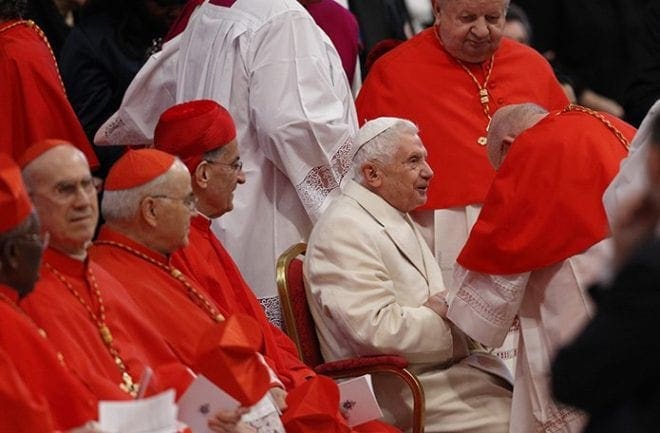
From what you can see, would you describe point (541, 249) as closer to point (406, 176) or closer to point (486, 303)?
point (486, 303)

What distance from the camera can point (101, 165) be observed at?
8195 mm

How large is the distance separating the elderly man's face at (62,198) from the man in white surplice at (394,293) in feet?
5.02

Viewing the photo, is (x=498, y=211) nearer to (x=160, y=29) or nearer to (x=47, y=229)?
(x=47, y=229)

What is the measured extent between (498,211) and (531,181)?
0.16m

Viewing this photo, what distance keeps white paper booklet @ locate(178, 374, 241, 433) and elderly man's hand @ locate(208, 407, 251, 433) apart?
13 mm

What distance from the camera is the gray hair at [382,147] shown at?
687 cm

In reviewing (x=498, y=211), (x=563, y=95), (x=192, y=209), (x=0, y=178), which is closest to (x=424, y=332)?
(x=498, y=211)

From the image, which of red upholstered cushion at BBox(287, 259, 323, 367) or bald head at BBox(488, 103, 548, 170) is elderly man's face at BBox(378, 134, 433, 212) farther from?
red upholstered cushion at BBox(287, 259, 323, 367)

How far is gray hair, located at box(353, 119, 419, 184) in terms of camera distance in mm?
6871

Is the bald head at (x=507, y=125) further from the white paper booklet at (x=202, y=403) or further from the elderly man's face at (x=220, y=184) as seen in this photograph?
the white paper booklet at (x=202, y=403)

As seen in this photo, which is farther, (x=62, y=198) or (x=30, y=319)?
(x=62, y=198)

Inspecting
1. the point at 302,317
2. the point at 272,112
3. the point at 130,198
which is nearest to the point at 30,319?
the point at 130,198

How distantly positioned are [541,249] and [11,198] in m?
2.07

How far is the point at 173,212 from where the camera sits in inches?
232
